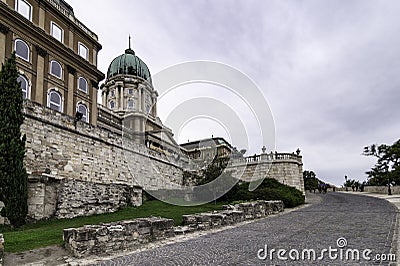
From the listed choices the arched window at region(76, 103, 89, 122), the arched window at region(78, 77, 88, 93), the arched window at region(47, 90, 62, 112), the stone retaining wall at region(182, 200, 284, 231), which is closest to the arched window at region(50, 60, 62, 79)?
the arched window at region(47, 90, 62, 112)

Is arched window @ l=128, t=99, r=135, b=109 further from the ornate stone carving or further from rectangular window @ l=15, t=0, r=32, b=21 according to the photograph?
the ornate stone carving

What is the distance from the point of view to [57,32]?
26.6m

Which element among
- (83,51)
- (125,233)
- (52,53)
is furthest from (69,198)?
(83,51)

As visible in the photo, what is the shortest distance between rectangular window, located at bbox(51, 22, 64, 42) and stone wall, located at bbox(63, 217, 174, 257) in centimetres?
2210

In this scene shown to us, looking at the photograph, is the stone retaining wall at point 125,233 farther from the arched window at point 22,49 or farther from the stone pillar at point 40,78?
the arched window at point 22,49

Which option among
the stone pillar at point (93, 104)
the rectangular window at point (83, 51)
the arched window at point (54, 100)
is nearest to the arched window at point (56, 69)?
the arched window at point (54, 100)

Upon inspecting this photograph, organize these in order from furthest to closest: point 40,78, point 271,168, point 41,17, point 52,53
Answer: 1. point 271,168
2. point 52,53
3. point 41,17
4. point 40,78

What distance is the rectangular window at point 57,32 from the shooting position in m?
26.1

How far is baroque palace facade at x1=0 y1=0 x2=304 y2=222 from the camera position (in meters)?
15.4

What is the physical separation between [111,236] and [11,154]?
6762mm

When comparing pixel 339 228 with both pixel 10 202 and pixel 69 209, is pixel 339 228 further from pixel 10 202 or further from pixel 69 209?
pixel 10 202

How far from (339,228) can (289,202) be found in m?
12.4

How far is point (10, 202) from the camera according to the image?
12.1 meters

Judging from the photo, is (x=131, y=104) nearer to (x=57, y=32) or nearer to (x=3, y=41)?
(x=57, y=32)
